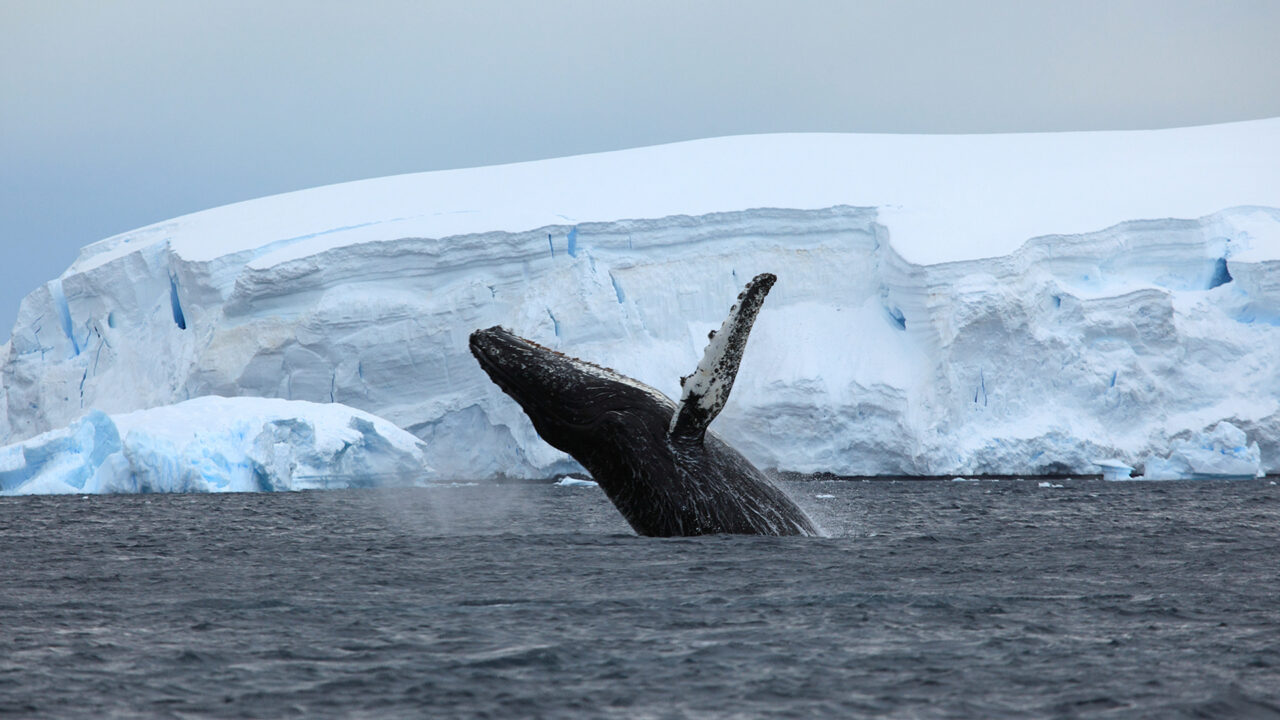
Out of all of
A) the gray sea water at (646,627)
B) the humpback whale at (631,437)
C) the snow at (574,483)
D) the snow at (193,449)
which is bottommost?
the gray sea water at (646,627)

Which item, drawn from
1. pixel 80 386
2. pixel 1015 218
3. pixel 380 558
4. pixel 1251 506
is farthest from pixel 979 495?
pixel 80 386

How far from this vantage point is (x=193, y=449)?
23438 millimetres

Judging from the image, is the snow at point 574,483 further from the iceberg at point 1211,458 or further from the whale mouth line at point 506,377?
the whale mouth line at point 506,377

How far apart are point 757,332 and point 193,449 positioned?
14.2 metres

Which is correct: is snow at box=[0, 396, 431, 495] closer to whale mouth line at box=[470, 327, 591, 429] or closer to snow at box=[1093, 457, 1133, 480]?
snow at box=[1093, 457, 1133, 480]

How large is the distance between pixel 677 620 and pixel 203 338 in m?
27.7

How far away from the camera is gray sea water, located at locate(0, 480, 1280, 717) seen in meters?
3.76

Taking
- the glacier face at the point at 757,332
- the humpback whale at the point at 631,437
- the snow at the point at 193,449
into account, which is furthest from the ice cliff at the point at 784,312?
the humpback whale at the point at 631,437

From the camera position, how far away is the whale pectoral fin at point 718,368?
6047 mm

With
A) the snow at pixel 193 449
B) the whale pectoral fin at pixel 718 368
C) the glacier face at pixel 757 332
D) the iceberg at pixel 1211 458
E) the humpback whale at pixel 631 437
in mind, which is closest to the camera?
the whale pectoral fin at pixel 718 368

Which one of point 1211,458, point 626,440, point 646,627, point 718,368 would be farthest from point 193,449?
point 1211,458

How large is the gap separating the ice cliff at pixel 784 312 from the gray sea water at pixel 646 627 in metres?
→ 17.4

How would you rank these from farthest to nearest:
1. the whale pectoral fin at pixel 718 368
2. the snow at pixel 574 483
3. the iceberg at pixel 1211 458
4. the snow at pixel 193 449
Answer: the snow at pixel 574 483 → the iceberg at pixel 1211 458 → the snow at pixel 193 449 → the whale pectoral fin at pixel 718 368

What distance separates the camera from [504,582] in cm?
672
